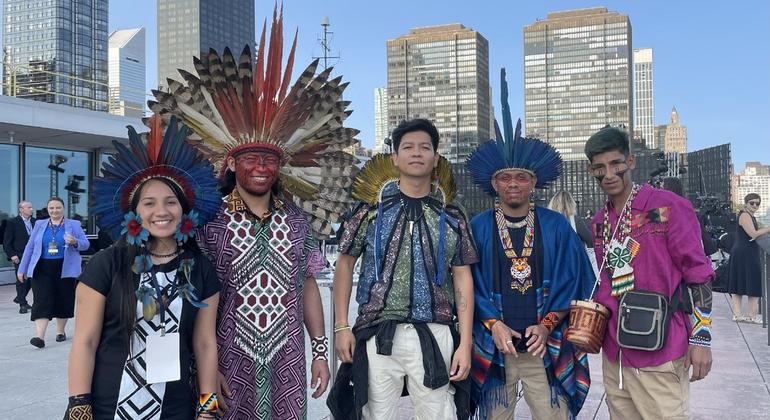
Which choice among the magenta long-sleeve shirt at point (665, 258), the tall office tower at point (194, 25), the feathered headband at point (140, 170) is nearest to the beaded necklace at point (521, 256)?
the magenta long-sleeve shirt at point (665, 258)

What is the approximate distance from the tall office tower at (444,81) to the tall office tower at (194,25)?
6175 cm

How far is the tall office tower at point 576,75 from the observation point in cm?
11944

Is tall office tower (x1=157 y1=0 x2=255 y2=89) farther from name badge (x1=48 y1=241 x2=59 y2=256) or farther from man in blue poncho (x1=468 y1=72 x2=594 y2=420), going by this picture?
man in blue poncho (x1=468 y1=72 x2=594 y2=420)

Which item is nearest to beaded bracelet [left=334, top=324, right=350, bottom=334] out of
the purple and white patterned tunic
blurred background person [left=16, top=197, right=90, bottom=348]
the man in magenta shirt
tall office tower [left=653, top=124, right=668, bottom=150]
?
the purple and white patterned tunic

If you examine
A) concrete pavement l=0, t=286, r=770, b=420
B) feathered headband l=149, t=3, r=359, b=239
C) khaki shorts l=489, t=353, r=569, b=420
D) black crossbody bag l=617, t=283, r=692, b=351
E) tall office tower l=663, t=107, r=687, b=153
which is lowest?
concrete pavement l=0, t=286, r=770, b=420

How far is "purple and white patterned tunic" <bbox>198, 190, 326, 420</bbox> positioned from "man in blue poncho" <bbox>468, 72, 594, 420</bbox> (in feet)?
2.92

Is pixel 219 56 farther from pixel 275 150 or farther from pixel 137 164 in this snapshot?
pixel 137 164

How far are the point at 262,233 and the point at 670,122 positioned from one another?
16326cm

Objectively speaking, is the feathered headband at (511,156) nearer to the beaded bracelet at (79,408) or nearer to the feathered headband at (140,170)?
the feathered headband at (140,170)

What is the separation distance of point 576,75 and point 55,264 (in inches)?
5037

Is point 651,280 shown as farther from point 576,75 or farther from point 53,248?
point 576,75

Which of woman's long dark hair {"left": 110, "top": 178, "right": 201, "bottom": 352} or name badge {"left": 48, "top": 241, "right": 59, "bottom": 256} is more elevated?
woman's long dark hair {"left": 110, "top": 178, "right": 201, "bottom": 352}

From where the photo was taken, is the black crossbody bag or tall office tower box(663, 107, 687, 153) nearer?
the black crossbody bag

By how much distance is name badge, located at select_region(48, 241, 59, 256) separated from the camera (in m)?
7.19
